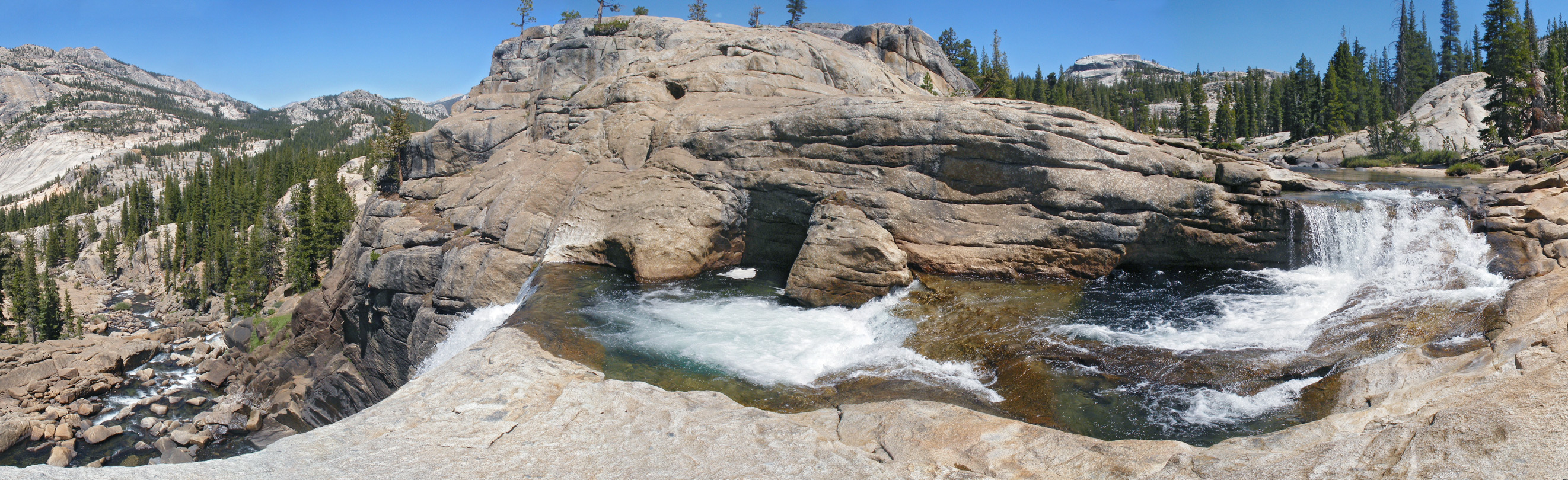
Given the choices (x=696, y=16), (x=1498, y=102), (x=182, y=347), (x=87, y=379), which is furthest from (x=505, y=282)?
(x=1498, y=102)

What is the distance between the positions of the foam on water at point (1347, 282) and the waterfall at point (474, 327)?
13077mm

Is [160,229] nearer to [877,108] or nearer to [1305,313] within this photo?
[877,108]

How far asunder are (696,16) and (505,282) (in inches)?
2052

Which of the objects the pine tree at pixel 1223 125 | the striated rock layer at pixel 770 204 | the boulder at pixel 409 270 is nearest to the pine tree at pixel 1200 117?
the pine tree at pixel 1223 125

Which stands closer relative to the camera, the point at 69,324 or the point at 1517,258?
the point at 1517,258

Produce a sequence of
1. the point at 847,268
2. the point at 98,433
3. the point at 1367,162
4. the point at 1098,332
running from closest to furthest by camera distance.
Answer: the point at 1098,332 < the point at 847,268 < the point at 98,433 < the point at 1367,162

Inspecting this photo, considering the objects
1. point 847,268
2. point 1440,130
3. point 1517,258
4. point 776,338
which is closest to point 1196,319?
point 1517,258

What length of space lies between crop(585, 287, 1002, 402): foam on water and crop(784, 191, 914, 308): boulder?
382 mm

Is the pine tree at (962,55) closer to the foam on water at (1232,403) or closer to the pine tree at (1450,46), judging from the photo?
the foam on water at (1232,403)

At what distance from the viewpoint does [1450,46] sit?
331 feet

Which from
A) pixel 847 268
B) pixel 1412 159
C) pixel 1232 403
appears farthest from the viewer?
pixel 1412 159

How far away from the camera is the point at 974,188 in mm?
19047

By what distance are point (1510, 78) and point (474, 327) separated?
233 ft

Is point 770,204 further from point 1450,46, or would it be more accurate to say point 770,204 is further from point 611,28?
point 1450,46
